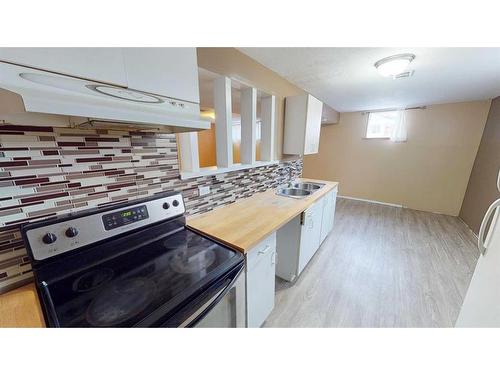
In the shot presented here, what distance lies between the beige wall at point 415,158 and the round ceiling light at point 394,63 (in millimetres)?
2764

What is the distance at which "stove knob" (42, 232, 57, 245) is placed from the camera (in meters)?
0.74

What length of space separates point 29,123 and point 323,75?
8.17 ft

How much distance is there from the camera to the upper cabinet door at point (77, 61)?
0.50m

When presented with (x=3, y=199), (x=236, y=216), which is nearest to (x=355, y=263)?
(x=236, y=216)

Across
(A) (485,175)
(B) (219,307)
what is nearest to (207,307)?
(B) (219,307)

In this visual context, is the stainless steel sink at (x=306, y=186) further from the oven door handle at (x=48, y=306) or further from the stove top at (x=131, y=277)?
the oven door handle at (x=48, y=306)

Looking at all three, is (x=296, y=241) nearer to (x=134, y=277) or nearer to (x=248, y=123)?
(x=248, y=123)

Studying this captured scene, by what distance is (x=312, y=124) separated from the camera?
238 centimetres

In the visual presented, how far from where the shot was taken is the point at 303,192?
237 cm

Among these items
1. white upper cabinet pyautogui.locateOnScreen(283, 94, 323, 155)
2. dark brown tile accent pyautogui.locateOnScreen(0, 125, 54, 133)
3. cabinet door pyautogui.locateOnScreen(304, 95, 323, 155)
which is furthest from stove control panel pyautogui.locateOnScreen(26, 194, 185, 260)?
A: cabinet door pyautogui.locateOnScreen(304, 95, 323, 155)

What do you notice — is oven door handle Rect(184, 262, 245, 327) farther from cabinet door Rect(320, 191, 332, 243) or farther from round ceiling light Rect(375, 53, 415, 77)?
round ceiling light Rect(375, 53, 415, 77)

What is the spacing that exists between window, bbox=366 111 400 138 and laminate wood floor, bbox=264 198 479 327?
2.09 m

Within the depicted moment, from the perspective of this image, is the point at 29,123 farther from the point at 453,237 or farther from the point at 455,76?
the point at 453,237

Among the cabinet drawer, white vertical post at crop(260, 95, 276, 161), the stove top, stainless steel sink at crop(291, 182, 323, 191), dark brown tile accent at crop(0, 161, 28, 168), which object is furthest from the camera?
stainless steel sink at crop(291, 182, 323, 191)
